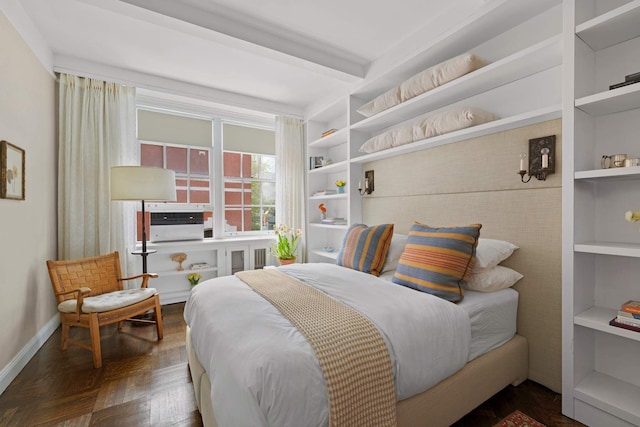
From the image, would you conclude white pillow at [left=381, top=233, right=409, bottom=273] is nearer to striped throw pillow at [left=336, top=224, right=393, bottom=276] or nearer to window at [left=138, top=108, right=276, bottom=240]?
striped throw pillow at [left=336, top=224, right=393, bottom=276]

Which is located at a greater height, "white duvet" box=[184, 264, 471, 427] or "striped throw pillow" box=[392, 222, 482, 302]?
"striped throw pillow" box=[392, 222, 482, 302]

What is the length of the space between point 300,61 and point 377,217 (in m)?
1.78

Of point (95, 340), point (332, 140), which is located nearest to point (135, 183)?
point (95, 340)

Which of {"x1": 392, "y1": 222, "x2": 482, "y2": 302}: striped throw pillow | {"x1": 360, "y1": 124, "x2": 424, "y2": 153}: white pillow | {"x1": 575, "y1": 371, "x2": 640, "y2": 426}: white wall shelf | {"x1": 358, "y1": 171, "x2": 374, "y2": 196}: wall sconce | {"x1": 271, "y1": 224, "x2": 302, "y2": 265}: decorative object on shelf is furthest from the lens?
{"x1": 271, "y1": 224, "x2": 302, "y2": 265}: decorative object on shelf

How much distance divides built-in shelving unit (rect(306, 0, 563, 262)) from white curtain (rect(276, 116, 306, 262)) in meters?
0.98

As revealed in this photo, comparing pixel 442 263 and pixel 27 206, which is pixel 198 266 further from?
pixel 442 263

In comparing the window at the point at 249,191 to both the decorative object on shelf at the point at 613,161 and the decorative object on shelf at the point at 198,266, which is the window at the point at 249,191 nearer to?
the decorative object on shelf at the point at 198,266

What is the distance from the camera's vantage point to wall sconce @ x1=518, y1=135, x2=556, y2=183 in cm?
184

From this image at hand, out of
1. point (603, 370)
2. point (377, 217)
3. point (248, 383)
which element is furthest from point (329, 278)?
point (603, 370)

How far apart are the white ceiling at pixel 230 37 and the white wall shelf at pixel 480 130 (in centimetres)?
85

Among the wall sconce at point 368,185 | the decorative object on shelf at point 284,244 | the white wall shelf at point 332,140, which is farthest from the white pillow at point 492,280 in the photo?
the decorative object on shelf at point 284,244

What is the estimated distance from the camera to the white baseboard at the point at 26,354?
1.89m

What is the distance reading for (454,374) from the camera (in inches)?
59.3

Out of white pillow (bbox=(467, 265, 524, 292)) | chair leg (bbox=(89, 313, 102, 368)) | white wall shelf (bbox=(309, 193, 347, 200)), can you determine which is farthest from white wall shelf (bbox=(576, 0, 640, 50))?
chair leg (bbox=(89, 313, 102, 368))
